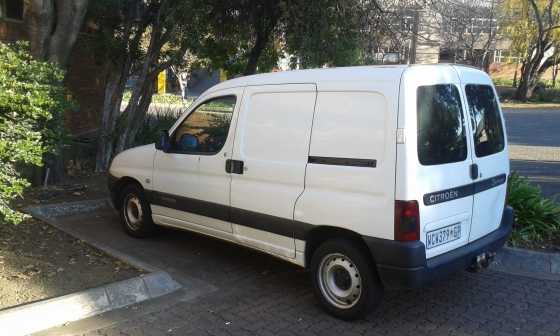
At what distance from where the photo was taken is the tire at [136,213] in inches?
249

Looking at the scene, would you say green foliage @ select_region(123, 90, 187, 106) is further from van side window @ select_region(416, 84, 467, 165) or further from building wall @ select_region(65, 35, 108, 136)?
van side window @ select_region(416, 84, 467, 165)

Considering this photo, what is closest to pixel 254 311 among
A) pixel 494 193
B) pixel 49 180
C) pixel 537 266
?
pixel 494 193

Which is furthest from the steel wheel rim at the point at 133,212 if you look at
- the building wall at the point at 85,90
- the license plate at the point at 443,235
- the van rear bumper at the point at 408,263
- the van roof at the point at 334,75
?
the building wall at the point at 85,90

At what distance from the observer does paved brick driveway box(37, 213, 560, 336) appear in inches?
169

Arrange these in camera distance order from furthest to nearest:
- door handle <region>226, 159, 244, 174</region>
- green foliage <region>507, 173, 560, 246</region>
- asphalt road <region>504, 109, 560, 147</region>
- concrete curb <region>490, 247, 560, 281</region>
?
asphalt road <region>504, 109, 560, 147</region>
green foliage <region>507, 173, 560, 246</region>
concrete curb <region>490, 247, 560, 281</region>
door handle <region>226, 159, 244, 174</region>

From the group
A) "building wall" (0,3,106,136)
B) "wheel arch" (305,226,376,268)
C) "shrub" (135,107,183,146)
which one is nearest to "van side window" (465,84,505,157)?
"wheel arch" (305,226,376,268)

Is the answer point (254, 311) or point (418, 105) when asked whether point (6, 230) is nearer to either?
point (254, 311)

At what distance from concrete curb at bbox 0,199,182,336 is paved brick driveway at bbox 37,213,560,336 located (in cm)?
10

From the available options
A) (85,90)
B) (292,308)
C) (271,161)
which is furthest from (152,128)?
(292,308)

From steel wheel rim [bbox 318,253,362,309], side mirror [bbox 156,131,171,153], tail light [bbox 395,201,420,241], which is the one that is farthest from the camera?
side mirror [bbox 156,131,171,153]

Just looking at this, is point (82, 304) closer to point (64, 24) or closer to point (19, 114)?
point (19, 114)

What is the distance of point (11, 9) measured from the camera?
1083cm

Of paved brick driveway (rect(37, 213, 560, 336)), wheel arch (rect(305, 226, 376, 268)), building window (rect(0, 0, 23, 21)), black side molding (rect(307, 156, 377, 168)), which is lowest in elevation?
paved brick driveway (rect(37, 213, 560, 336))

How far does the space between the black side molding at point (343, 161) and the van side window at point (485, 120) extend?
3.36 ft
